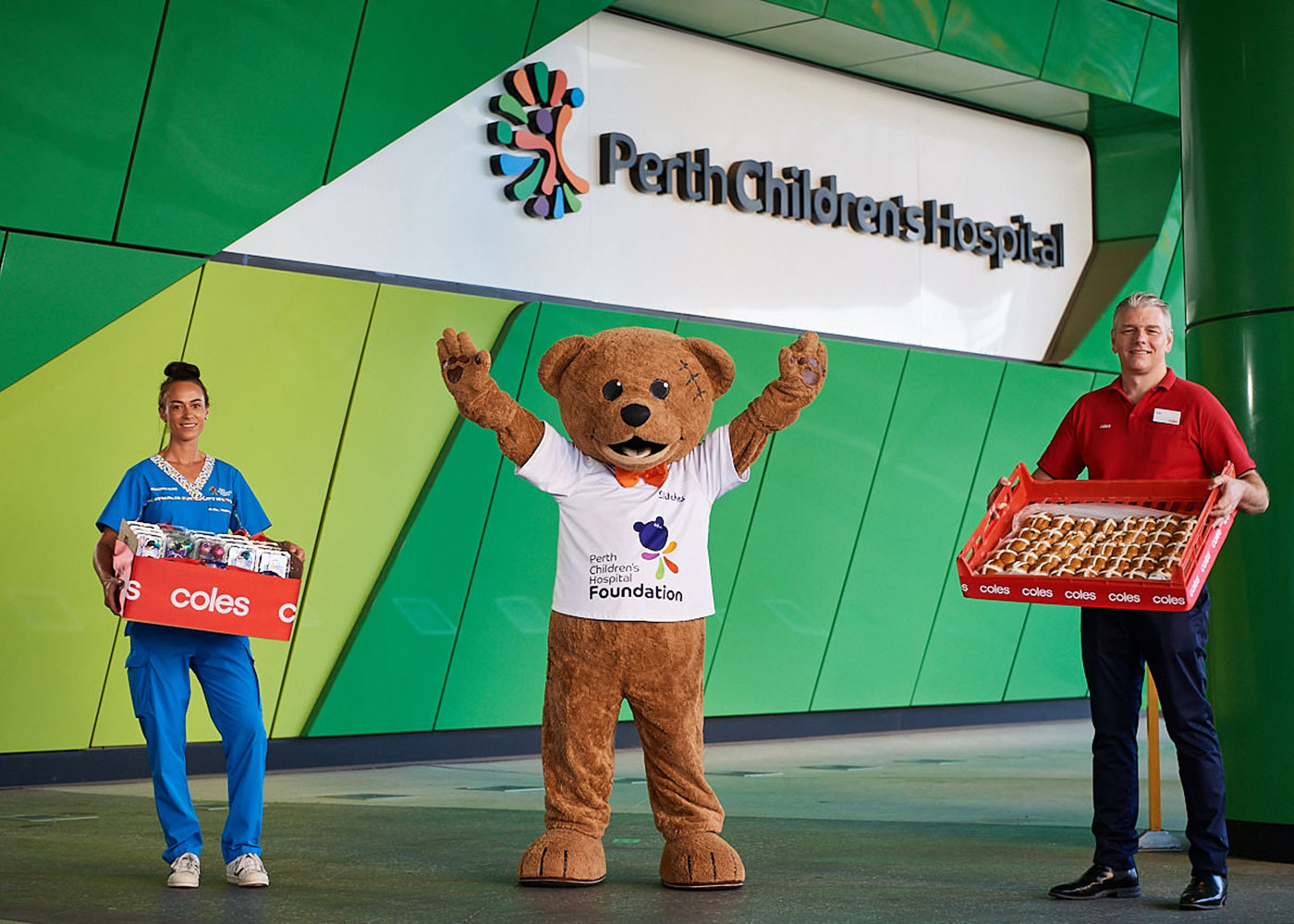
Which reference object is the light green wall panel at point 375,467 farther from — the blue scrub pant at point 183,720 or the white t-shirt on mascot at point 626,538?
the white t-shirt on mascot at point 626,538

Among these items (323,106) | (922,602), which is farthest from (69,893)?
(922,602)

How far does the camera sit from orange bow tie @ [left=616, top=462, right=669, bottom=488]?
624cm

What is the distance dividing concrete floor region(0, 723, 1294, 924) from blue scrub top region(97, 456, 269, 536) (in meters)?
1.35

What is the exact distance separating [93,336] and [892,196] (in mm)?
7446

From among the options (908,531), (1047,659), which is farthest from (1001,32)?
(1047,659)

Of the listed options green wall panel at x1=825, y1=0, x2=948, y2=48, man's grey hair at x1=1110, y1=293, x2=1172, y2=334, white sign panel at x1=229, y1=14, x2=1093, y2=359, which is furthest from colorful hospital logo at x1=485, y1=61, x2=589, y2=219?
man's grey hair at x1=1110, y1=293, x2=1172, y2=334

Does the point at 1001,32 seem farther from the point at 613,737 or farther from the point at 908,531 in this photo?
the point at 613,737

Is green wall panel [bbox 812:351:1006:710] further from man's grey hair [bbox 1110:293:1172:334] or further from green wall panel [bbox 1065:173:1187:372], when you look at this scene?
man's grey hair [bbox 1110:293:1172:334]

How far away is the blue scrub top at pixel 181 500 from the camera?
20.0 ft

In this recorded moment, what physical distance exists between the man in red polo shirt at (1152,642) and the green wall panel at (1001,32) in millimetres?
7615

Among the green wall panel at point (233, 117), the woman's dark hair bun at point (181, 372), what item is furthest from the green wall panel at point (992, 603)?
the woman's dark hair bun at point (181, 372)

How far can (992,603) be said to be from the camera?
48.6ft

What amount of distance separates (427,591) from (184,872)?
5.13 metres

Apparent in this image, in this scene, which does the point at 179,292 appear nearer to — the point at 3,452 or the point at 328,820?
the point at 3,452
